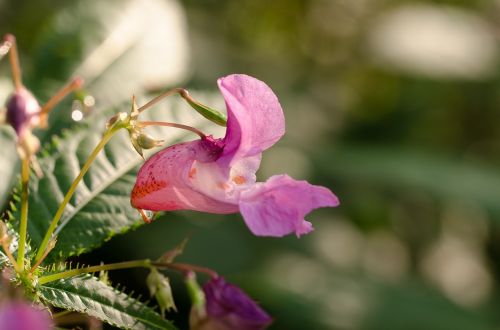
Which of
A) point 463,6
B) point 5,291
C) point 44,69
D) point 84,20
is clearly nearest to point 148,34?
point 84,20

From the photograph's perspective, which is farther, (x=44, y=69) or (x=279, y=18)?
(x=279, y=18)

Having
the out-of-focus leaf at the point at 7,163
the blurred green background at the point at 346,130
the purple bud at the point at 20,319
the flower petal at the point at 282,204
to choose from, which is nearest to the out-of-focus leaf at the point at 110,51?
the blurred green background at the point at 346,130

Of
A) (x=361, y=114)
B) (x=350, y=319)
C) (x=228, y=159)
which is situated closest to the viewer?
(x=228, y=159)

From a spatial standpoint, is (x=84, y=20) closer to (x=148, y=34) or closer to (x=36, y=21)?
(x=148, y=34)

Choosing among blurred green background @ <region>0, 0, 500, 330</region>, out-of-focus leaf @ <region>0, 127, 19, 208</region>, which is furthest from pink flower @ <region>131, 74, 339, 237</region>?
blurred green background @ <region>0, 0, 500, 330</region>

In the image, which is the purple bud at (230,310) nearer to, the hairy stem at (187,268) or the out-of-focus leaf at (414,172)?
the hairy stem at (187,268)

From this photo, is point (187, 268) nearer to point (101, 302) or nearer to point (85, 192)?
point (101, 302)

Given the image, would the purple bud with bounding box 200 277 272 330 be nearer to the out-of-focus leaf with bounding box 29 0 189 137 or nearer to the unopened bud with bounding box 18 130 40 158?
the unopened bud with bounding box 18 130 40 158

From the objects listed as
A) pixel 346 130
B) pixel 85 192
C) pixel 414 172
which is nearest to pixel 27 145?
pixel 85 192
